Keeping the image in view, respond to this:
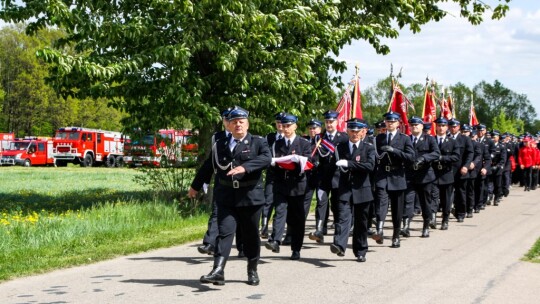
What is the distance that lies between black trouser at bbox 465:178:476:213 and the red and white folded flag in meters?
7.20

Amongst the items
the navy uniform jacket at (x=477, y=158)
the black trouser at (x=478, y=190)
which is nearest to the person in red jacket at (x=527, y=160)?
the black trouser at (x=478, y=190)

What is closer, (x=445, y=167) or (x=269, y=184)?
(x=269, y=184)

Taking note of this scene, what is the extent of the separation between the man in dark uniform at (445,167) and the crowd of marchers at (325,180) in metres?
0.02

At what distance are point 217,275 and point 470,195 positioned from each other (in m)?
9.66

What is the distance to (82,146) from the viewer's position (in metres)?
44.7

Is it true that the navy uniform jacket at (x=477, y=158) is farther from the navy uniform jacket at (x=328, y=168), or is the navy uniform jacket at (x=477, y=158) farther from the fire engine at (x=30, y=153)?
the fire engine at (x=30, y=153)

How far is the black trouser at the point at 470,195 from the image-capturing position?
15.2 m

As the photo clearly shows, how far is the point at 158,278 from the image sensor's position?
304 inches

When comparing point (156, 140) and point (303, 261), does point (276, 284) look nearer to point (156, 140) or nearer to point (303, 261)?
point (303, 261)

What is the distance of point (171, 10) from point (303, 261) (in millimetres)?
5803

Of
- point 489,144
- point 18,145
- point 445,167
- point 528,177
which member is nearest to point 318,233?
point 445,167

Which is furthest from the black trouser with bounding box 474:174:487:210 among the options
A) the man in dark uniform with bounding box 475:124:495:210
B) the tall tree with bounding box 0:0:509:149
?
the tall tree with bounding box 0:0:509:149

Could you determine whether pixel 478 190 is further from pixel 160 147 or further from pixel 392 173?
pixel 160 147

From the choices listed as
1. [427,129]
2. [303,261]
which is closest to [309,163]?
[303,261]
